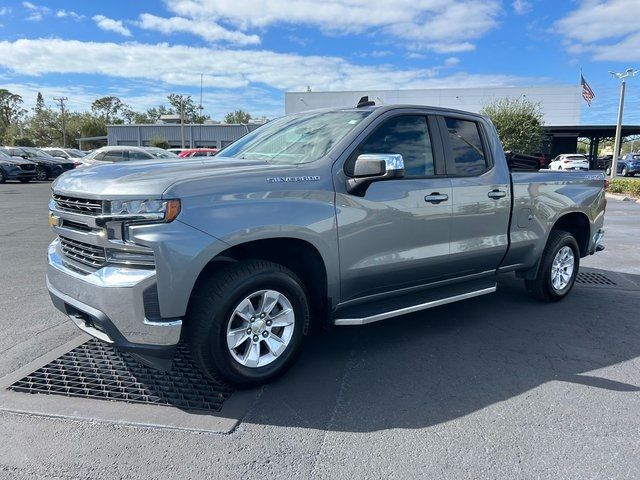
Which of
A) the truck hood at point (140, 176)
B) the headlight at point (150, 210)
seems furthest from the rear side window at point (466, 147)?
the headlight at point (150, 210)

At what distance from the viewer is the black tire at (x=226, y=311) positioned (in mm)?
3195

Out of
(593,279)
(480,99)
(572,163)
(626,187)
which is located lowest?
(593,279)

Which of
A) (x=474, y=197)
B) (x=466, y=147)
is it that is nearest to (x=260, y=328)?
(x=474, y=197)

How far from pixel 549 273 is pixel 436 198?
2132mm

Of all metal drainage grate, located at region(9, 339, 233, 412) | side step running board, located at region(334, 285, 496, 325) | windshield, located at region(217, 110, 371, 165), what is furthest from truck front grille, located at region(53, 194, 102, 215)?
side step running board, located at region(334, 285, 496, 325)

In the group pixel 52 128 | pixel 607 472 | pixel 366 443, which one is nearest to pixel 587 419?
pixel 607 472

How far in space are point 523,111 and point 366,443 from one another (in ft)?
120

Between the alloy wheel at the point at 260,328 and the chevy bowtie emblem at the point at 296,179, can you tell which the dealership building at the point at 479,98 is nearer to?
the chevy bowtie emblem at the point at 296,179

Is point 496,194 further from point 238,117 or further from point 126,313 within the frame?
point 238,117

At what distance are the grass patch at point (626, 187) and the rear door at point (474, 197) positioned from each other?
1747 cm

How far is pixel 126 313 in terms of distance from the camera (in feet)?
9.84

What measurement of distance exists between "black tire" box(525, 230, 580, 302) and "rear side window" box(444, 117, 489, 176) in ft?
4.67

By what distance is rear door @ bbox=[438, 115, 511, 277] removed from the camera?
4.52m

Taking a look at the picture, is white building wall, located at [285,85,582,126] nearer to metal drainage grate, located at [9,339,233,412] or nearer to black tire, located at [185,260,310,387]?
metal drainage grate, located at [9,339,233,412]
